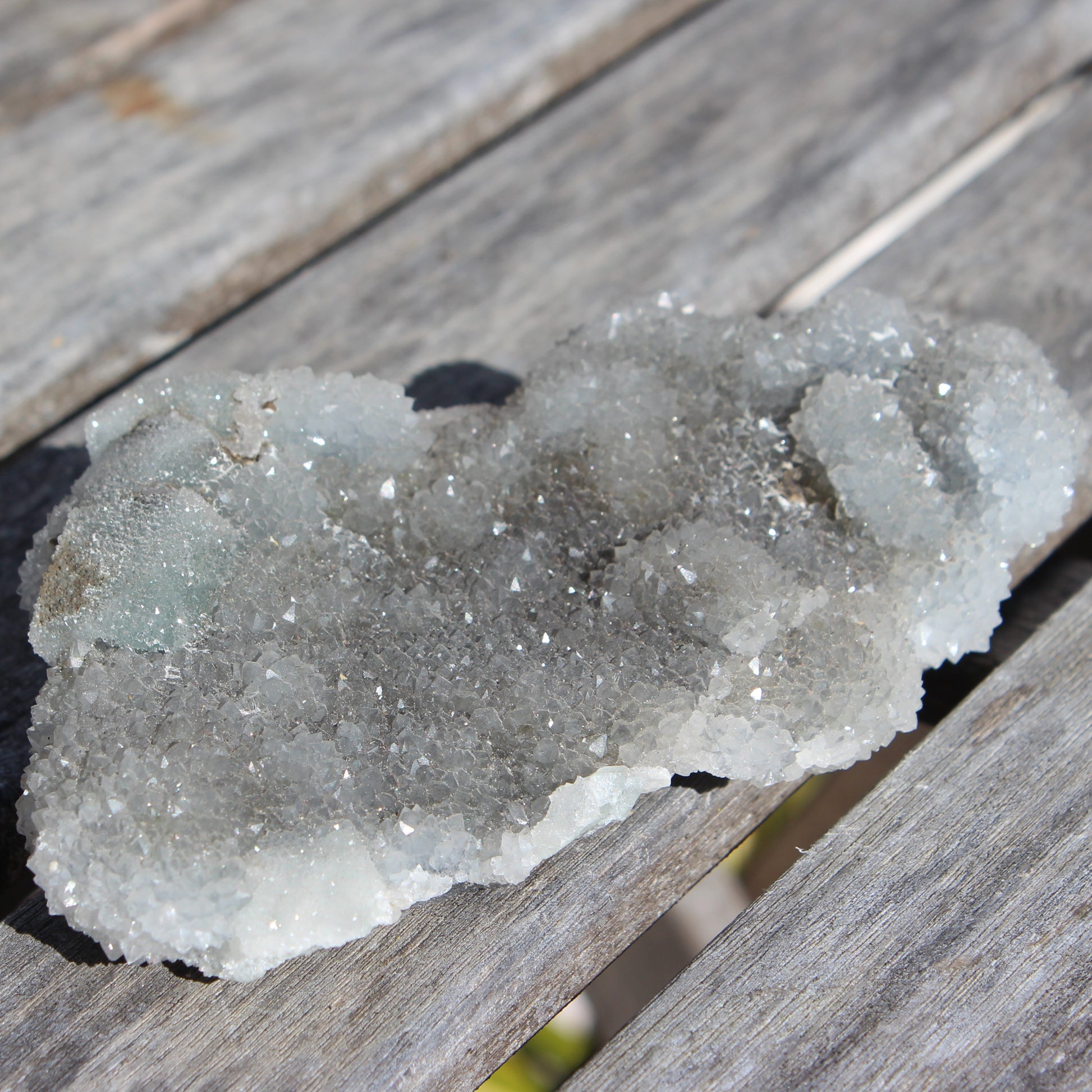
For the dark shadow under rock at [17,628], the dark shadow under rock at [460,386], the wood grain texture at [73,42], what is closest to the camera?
the dark shadow under rock at [17,628]

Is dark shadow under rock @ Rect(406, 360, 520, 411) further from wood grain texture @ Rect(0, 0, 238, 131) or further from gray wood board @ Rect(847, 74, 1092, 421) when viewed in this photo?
wood grain texture @ Rect(0, 0, 238, 131)

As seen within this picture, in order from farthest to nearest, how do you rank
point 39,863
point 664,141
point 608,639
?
point 664,141 → point 608,639 → point 39,863

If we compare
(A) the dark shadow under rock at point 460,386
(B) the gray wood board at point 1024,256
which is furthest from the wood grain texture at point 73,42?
(B) the gray wood board at point 1024,256

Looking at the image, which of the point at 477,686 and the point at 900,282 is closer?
the point at 477,686

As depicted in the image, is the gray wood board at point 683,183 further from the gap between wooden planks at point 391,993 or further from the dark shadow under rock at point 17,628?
the gap between wooden planks at point 391,993

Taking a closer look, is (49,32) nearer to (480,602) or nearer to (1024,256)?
(480,602)

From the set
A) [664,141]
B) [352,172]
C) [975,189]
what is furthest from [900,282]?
[352,172]

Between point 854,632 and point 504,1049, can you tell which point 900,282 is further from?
point 504,1049
